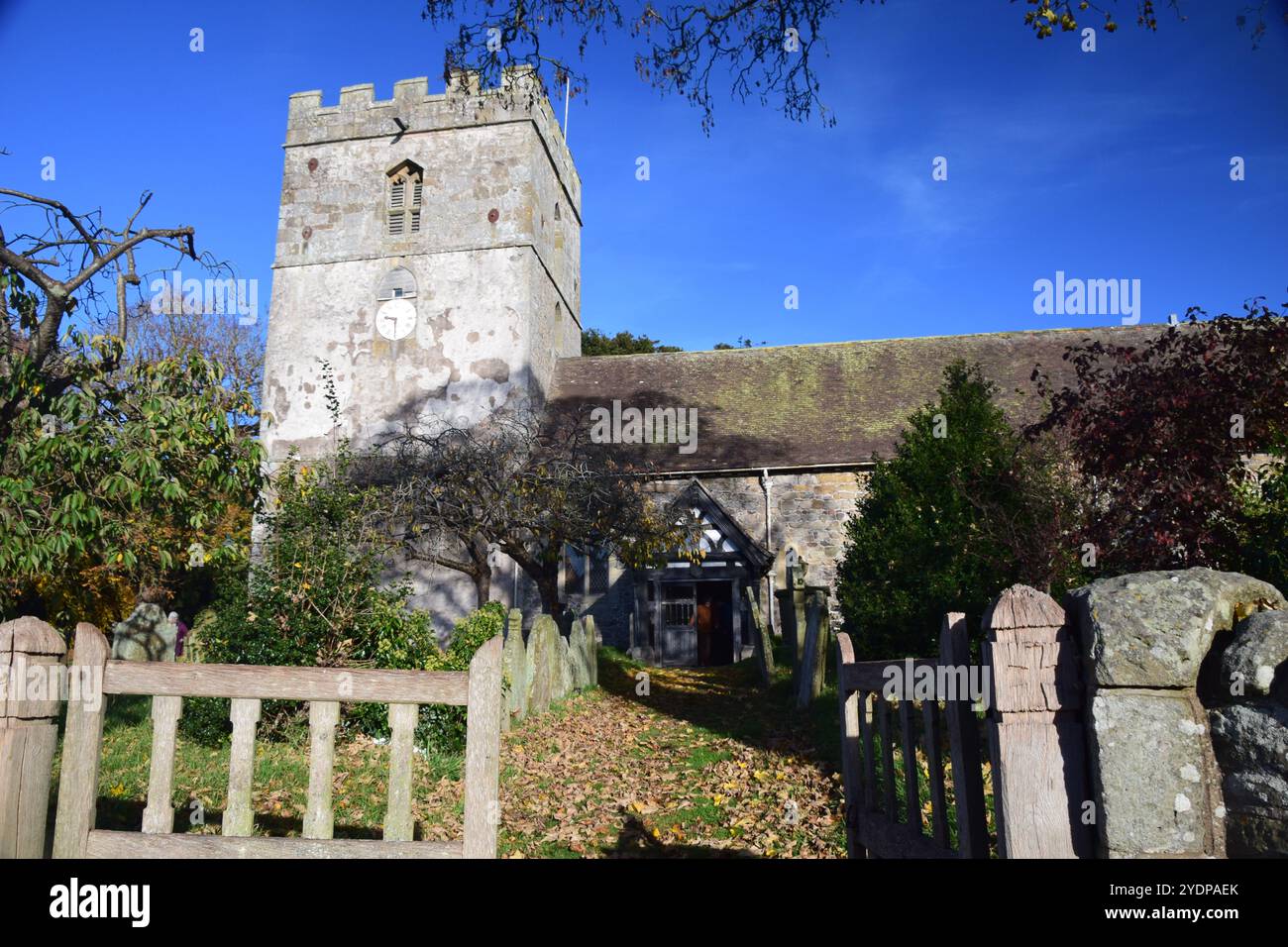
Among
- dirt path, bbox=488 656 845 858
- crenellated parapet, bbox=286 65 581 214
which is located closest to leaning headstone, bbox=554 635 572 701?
dirt path, bbox=488 656 845 858

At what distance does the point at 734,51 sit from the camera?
5.88m

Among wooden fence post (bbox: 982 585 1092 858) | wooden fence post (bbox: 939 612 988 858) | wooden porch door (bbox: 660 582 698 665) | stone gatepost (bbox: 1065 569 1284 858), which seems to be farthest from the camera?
wooden porch door (bbox: 660 582 698 665)

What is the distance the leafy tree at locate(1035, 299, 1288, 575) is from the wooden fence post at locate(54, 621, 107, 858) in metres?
7.11

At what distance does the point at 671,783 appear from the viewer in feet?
25.5

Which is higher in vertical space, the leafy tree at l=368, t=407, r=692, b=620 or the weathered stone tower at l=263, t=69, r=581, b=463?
the weathered stone tower at l=263, t=69, r=581, b=463

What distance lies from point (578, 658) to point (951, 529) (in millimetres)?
5806

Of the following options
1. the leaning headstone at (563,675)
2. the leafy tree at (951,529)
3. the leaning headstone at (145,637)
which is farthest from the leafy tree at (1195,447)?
the leaning headstone at (145,637)

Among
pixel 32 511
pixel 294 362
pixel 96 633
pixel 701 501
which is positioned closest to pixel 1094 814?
pixel 96 633

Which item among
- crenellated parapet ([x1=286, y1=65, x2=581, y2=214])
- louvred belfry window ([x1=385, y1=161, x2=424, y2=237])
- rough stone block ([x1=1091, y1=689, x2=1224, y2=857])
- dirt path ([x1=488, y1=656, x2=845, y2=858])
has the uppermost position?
crenellated parapet ([x1=286, y1=65, x2=581, y2=214])

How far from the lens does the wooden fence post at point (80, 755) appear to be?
3.36 meters

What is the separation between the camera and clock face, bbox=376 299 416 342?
19.9 m

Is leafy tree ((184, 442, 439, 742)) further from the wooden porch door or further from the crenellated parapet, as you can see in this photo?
the crenellated parapet

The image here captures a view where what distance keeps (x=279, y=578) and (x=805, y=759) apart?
19.3 ft

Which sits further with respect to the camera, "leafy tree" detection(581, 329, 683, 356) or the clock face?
"leafy tree" detection(581, 329, 683, 356)
